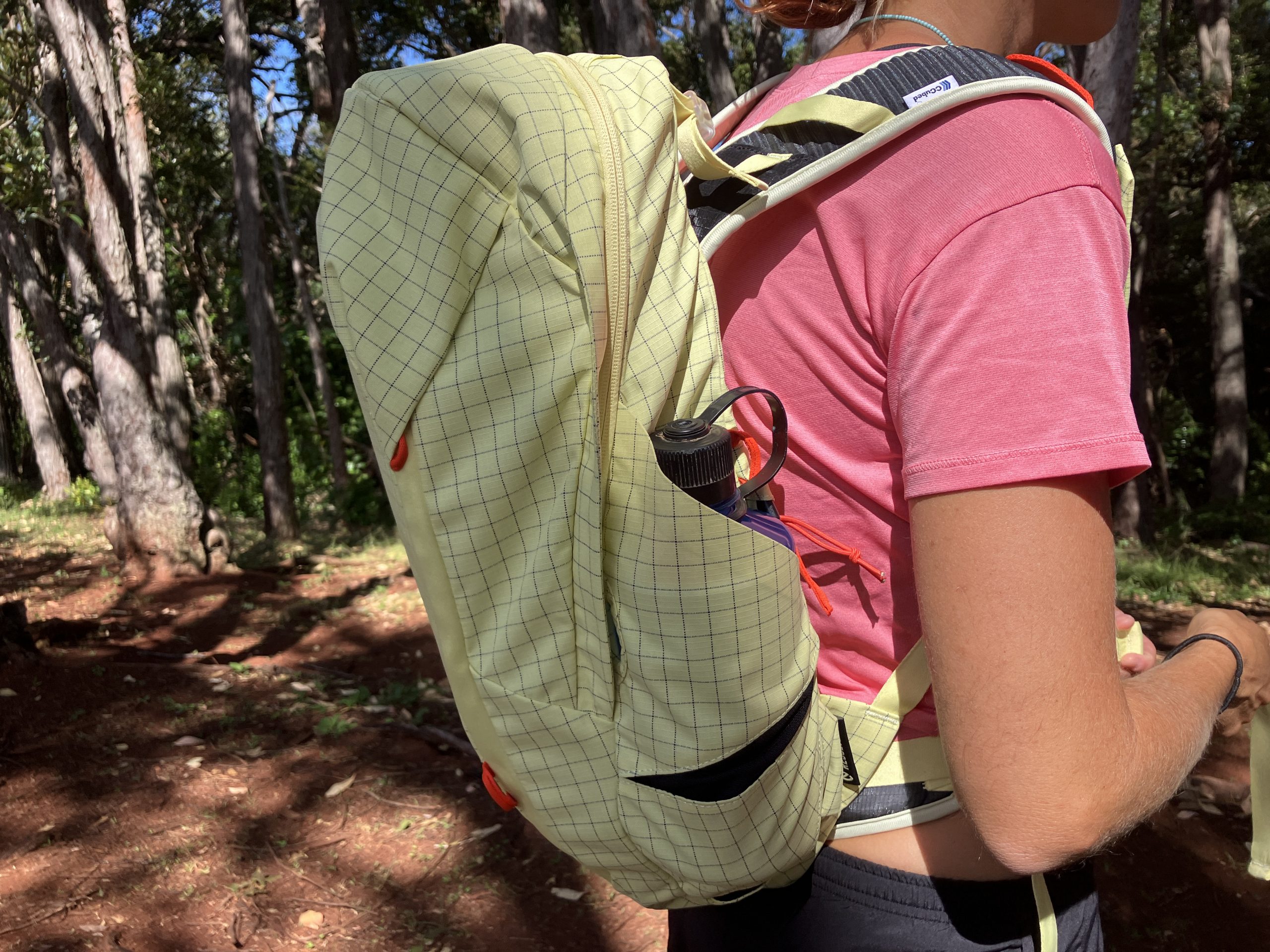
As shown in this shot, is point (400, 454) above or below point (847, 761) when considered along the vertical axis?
above

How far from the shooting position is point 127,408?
7.60 meters

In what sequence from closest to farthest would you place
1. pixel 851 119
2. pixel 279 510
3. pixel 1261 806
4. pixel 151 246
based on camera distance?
pixel 851 119
pixel 1261 806
pixel 151 246
pixel 279 510

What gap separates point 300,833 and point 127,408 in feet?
17.4

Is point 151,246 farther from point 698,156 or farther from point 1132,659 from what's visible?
point 1132,659

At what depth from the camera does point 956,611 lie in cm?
73

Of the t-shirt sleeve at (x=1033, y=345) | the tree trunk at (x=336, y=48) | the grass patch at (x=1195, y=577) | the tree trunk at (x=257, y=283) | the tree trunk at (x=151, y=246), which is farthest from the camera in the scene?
the tree trunk at (x=257, y=283)

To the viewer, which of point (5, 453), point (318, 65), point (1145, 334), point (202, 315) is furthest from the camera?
point (5, 453)

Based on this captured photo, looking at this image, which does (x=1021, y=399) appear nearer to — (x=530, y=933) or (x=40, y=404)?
(x=530, y=933)

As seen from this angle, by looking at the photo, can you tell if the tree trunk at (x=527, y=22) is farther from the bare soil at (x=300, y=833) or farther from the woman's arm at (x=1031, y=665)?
the woman's arm at (x=1031, y=665)

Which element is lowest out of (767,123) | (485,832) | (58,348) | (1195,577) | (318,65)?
(1195,577)

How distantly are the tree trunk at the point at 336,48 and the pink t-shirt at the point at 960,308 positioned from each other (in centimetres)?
731

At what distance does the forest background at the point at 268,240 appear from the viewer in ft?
25.0

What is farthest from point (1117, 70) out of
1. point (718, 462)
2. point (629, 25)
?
point (718, 462)

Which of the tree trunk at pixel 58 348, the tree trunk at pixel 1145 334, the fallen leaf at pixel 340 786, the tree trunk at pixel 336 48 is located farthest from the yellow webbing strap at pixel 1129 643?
the tree trunk at pixel 58 348
